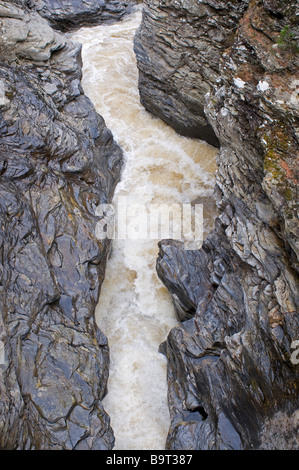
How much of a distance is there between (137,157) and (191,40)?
15.1ft

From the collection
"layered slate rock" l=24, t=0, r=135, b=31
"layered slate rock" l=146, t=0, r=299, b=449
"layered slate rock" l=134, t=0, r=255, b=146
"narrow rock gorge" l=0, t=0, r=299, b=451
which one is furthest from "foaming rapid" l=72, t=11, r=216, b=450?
"layered slate rock" l=24, t=0, r=135, b=31

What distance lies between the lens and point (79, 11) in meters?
20.7

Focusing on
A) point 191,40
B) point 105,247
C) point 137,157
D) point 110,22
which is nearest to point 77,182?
point 105,247

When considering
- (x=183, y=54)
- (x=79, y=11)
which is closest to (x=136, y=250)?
(x=183, y=54)

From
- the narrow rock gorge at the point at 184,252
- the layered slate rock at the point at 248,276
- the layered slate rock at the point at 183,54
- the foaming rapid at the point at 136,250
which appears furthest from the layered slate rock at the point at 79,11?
the layered slate rock at the point at 248,276

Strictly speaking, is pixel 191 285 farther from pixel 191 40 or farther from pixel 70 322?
pixel 191 40

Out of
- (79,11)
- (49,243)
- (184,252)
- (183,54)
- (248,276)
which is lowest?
(184,252)

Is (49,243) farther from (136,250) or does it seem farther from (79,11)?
(79,11)

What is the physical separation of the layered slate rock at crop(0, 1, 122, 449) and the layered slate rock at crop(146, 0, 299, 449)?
234cm

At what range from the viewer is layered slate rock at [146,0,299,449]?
24.6 ft

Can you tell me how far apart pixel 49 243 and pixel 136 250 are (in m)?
3.19

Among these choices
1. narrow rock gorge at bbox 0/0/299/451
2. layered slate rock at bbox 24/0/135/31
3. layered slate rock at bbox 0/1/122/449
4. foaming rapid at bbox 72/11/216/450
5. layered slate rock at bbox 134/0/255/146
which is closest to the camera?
narrow rock gorge at bbox 0/0/299/451

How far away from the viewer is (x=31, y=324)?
9.60 m

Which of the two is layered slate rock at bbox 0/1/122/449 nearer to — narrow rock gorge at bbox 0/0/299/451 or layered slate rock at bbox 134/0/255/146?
narrow rock gorge at bbox 0/0/299/451
